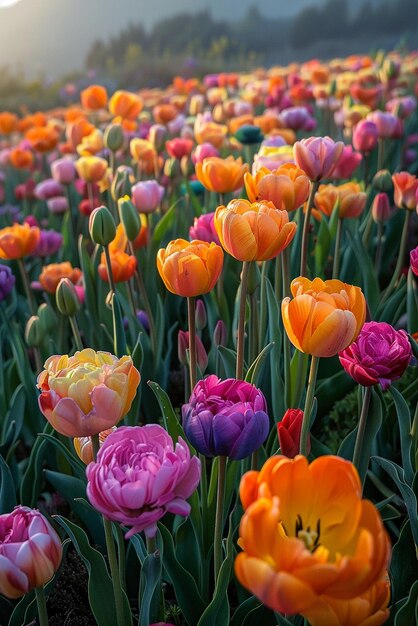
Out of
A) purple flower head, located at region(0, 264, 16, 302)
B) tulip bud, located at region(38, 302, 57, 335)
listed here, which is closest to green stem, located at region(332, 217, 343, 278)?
tulip bud, located at region(38, 302, 57, 335)

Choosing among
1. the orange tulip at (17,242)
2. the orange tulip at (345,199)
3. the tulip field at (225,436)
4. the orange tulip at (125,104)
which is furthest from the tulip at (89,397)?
the orange tulip at (125,104)

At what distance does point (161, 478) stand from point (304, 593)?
206 millimetres

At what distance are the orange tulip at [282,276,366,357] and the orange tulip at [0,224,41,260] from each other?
106 cm

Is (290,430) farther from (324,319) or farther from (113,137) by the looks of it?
(113,137)

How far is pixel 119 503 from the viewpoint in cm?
68

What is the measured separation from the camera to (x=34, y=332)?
1497 mm

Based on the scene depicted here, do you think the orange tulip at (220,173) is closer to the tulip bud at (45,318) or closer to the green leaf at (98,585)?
the tulip bud at (45,318)

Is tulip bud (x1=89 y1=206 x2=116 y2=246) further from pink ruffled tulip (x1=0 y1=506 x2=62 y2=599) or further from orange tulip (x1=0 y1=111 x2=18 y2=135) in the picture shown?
orange tulip (x1=0 y1=111 x2=18 y2=135)

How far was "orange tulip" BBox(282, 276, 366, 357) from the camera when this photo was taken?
0.83 metres

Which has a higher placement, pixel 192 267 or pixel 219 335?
pixel 192 267

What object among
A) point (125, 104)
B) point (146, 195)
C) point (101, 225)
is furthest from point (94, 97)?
point (101, 225)

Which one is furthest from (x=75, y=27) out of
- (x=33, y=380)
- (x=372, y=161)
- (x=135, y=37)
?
(x=33, y=380)

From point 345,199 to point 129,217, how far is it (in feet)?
1.89

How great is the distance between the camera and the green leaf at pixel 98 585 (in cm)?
92
